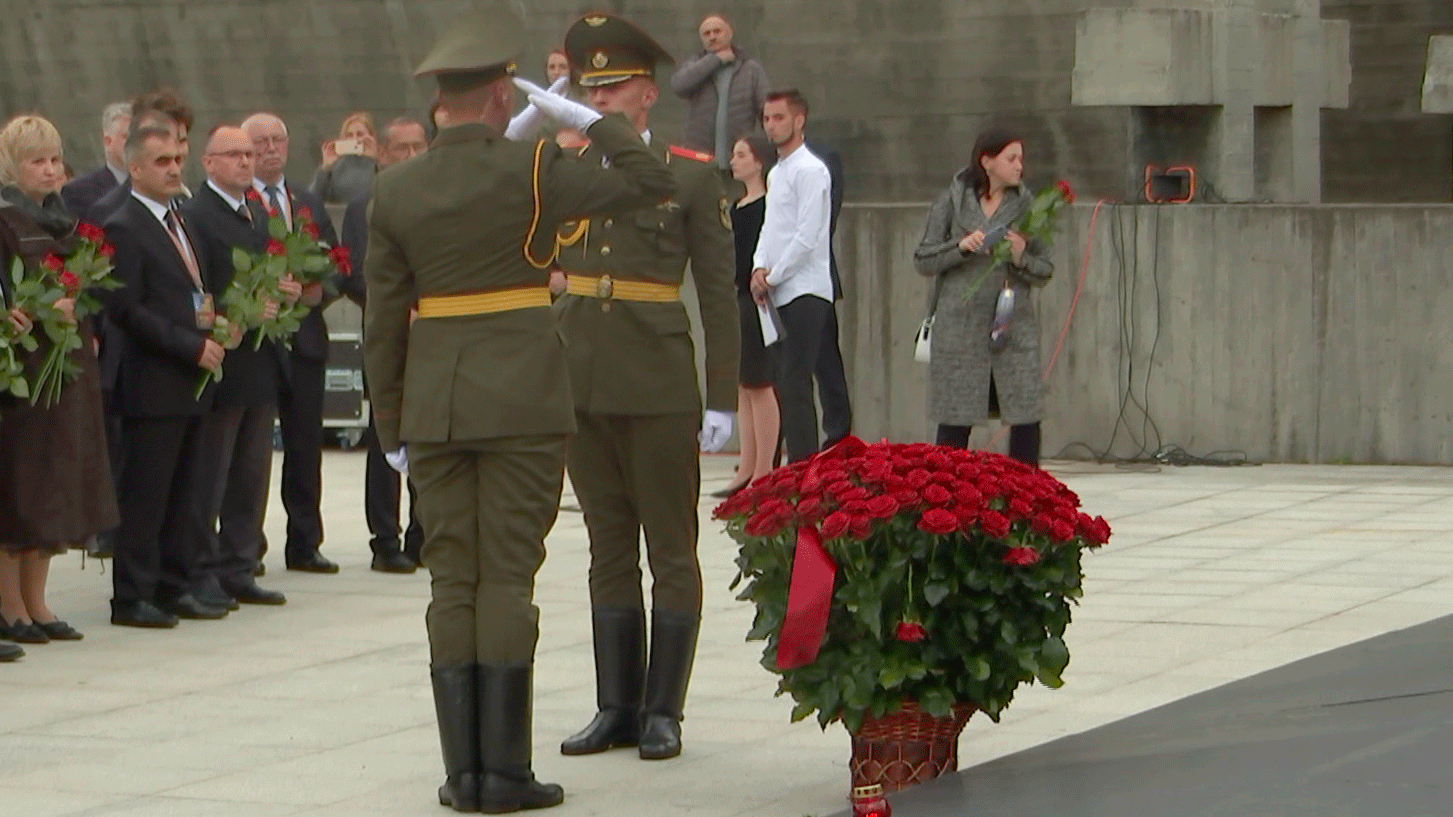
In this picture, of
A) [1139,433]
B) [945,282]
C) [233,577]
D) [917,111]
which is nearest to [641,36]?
[233,577]

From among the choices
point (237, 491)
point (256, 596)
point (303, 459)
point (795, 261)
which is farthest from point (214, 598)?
point (795, 261)

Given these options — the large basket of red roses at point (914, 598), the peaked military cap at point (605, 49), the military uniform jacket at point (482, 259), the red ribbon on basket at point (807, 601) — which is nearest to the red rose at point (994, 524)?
the large basket of red roses at point (914, 598)

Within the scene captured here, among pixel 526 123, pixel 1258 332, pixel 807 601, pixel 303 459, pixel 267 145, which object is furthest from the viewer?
pixel 1258 332

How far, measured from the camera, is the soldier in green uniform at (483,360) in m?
6.16

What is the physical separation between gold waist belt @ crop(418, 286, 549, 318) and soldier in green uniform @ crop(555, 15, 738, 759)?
50 cm

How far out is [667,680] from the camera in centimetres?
673

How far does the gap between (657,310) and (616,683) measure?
0.96 m

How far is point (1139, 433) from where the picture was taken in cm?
1428

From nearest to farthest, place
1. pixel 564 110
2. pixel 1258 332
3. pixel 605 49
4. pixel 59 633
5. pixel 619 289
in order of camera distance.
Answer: pixel 564 110, pixel 605 49, pixel 619 289, pixel 59 633, pixel 1258 332

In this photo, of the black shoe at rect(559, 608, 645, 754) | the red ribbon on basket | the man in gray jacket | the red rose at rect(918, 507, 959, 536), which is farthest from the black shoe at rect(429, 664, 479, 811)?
the man in gray jacket

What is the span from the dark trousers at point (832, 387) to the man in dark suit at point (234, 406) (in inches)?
138

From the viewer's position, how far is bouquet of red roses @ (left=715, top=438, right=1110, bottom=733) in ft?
19.2

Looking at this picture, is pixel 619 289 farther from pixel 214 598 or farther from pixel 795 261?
pixel 795 261

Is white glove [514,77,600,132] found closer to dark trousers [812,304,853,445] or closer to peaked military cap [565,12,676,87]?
peaked military cap [565,12,676,87]
